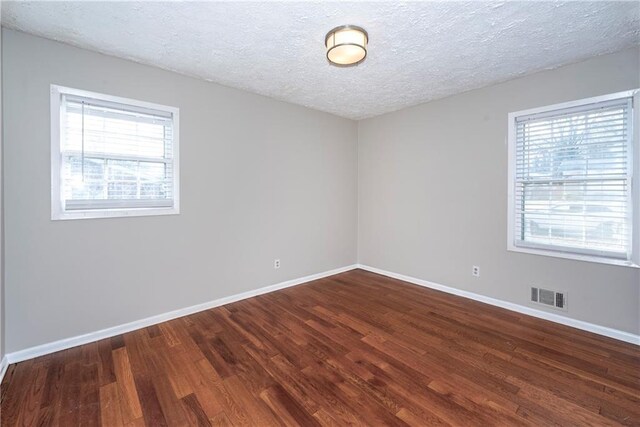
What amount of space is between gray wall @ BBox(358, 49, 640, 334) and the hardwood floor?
455 millimetres

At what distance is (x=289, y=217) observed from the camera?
3861mm

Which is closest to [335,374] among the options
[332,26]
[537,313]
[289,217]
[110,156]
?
[289,217]

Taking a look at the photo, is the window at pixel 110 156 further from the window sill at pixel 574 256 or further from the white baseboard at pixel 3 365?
the window sill at pixel 574 256

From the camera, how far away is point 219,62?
2623 mm

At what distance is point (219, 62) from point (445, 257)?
3.48m

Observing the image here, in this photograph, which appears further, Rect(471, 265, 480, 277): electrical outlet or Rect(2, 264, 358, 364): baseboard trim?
Rect(471, 265, 480, 277): electrical outlet

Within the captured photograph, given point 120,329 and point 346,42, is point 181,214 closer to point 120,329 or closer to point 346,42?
point 120,329

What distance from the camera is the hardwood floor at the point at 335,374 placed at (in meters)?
1.63

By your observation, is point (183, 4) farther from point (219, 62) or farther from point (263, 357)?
point (263, 357)

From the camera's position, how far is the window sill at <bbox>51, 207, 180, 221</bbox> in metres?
2.30

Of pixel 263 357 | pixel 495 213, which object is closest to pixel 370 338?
pixel 263 357

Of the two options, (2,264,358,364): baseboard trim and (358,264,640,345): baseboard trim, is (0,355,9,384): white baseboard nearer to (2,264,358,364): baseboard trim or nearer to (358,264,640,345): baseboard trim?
(2,264,358,364): baseboard trim

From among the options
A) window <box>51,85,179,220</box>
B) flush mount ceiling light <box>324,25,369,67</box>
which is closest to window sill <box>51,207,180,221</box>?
window <box>51,85,179,220</box>

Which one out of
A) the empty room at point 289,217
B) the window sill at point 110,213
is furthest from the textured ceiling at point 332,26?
the window sill at point 110,213
